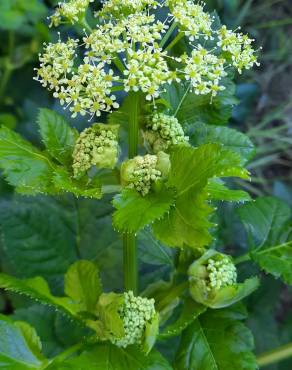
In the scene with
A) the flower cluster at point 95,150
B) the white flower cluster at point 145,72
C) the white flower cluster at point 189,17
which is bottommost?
the flower cluster at point 95,150

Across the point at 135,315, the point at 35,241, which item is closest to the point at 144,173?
the point at 135,315

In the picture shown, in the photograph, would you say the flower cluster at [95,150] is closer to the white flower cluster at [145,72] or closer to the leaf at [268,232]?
the white flower cluster at [145,72]

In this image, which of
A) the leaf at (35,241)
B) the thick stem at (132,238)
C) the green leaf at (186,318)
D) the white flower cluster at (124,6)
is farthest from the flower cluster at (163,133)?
the leaf at (35,241)

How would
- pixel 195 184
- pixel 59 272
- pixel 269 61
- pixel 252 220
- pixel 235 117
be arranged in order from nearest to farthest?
1. pixel 195 184
2. pixel 252 220
3. pixel 59 272
4. pixel 235 117
5. pixel 269 61

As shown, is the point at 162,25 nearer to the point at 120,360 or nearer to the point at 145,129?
the point at 145,129

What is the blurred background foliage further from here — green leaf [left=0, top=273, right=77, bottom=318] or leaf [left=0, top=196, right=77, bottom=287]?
green leaf [left=0, top=273, right=77, bottom=318]

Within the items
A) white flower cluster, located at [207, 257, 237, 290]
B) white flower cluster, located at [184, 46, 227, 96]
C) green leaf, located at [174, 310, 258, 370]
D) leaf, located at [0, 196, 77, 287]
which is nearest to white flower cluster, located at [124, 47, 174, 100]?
white flower cluster, located at [184, 46, 227, 96]

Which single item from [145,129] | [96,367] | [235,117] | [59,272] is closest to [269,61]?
[235,117]
